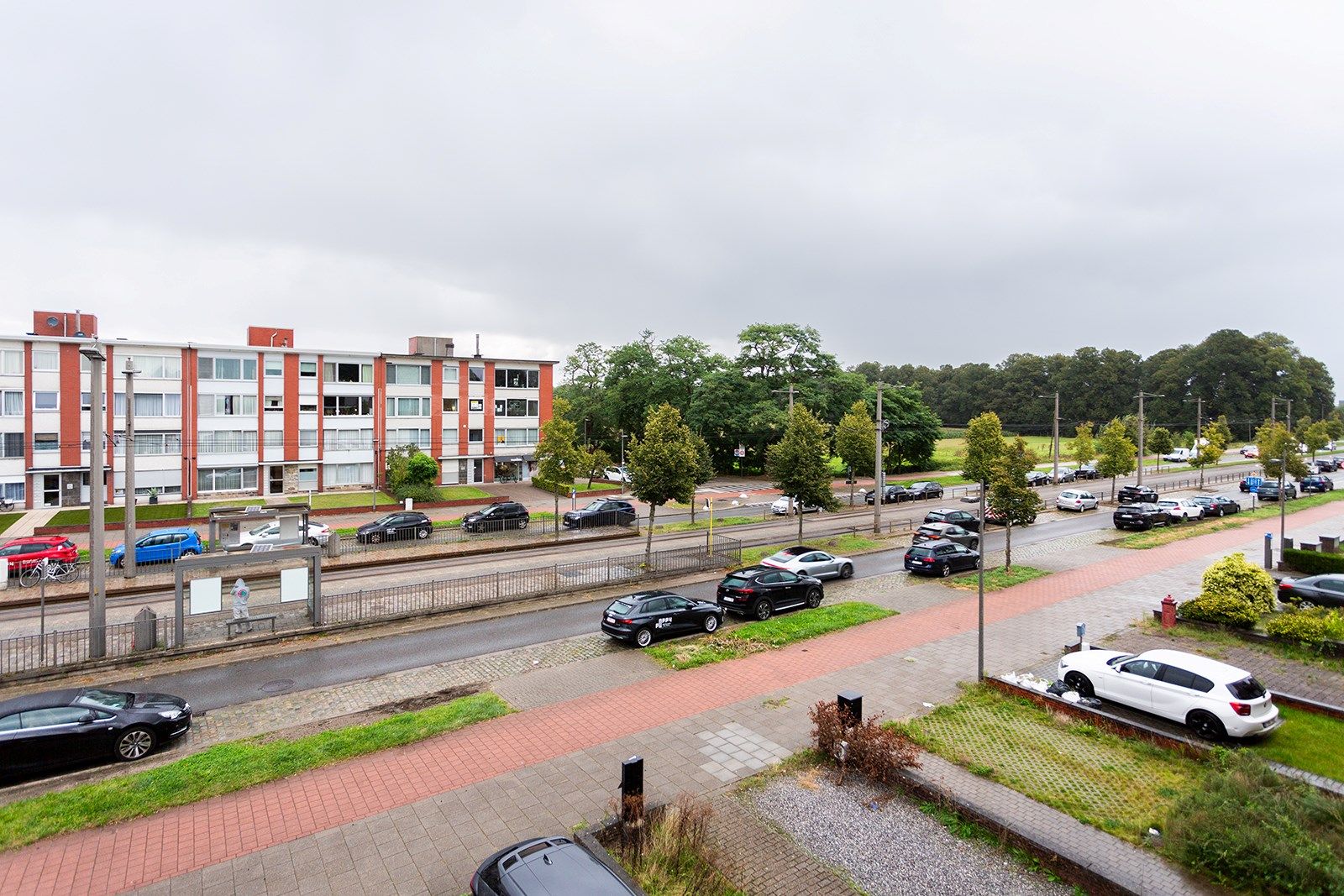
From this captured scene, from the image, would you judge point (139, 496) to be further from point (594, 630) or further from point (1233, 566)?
point (1233, 566)

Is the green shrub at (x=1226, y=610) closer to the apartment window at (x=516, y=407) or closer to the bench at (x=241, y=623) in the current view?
the bench at (x=241, y=623)

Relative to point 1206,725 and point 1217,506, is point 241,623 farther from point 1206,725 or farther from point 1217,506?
point 1217,506

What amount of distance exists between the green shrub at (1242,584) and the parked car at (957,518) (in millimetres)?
16372

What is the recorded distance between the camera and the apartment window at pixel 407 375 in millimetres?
54781

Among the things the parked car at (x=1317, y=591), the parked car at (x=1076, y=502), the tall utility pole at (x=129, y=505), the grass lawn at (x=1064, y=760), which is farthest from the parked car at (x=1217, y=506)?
the tall utility pole at (x=129, y=505)

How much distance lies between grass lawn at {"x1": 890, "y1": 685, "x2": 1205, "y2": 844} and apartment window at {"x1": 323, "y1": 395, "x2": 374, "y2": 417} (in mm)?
49990

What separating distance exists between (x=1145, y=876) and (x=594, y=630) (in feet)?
46.5

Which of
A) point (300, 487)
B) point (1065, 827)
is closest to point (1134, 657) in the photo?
point (1065, 827)

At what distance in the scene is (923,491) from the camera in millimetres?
52594

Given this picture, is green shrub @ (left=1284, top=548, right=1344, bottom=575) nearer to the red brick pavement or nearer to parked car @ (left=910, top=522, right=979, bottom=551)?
parked car @ (left=910, top=522, right=979, bottom=551)

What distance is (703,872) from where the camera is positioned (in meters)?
8.51

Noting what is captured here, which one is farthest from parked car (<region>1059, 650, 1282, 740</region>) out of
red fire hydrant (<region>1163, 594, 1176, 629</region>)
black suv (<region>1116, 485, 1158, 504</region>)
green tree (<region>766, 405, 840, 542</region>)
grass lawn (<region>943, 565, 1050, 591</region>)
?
black suv (<region>1116, 485, 1158, 504</region>)

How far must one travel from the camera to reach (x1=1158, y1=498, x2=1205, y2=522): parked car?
1531 inches

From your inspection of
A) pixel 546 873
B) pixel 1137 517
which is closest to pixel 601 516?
pixel 1137 517
